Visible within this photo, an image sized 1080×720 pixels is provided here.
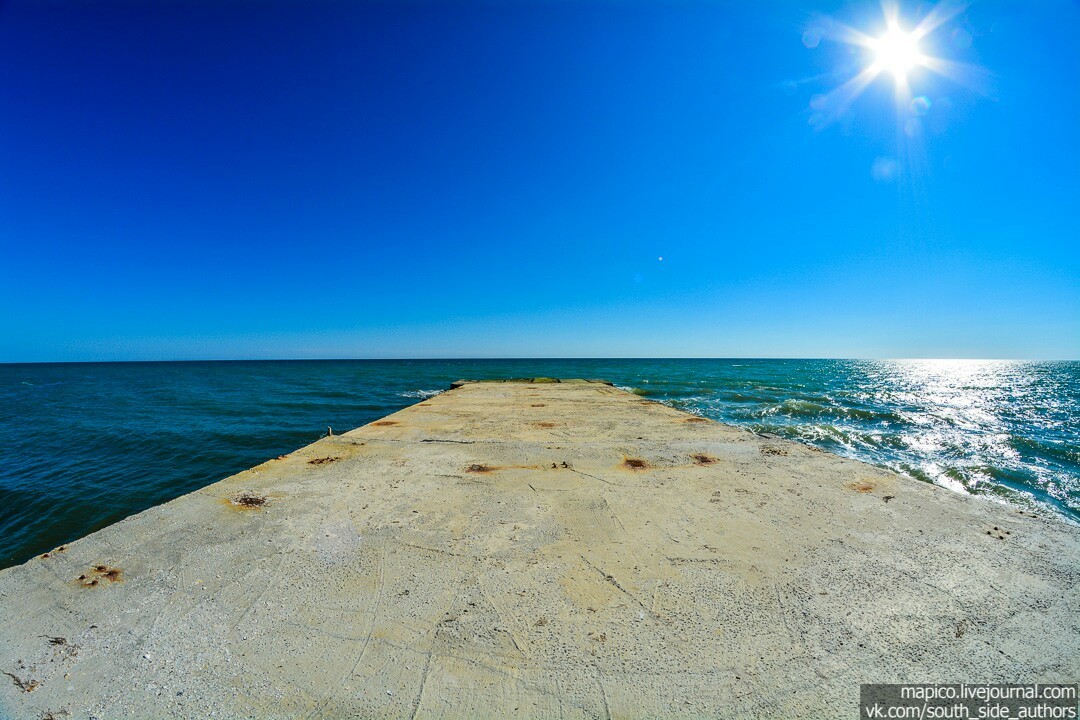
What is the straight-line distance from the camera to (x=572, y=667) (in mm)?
2156

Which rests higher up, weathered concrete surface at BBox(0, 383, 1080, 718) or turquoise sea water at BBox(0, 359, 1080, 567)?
weathered concrete surface at BBox(0, 383, 1080, 718)

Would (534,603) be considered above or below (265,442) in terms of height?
above

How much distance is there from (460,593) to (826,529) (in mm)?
3262

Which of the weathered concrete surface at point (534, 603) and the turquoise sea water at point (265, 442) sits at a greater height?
the weathered concrete surface at point (534, 603)

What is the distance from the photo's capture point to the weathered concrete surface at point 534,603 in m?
2.02

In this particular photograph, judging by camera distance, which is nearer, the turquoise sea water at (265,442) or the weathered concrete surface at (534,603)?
the weathered concrete surface at (534,603)

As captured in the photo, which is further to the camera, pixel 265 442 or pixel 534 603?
pixel 265 442

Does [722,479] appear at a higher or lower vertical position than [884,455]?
higher

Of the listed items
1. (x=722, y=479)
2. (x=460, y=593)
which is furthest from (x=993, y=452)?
(x=460, y=593)

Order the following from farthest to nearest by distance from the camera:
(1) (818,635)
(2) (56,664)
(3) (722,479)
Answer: (3) (722,479) < (1) (818,635) < (2) (56,664)

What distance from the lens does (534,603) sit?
8.66ft

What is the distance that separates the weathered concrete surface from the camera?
79.6 inches

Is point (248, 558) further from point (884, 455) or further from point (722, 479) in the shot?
point (884, 455)

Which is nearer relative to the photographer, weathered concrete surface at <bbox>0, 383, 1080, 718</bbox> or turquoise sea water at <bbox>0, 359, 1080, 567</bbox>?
weathered concrete surface at <bbox>0, 383, 1080, 718</bbox>
